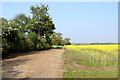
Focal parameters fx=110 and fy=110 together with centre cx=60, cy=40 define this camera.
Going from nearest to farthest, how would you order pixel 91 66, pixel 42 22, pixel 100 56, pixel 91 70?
pixel 91 70 → pixel 91 66 → pixel 100 56 → pixel 42 22

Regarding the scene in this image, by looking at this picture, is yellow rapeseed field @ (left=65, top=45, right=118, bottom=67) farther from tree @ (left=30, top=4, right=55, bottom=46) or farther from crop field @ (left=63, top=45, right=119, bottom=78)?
tree @ (left=30, top=4, right=55, bottom=46)

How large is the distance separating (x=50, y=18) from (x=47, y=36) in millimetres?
3630

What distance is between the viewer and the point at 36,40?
17109 millimetres

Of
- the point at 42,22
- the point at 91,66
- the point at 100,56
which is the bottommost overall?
the point at 91,66

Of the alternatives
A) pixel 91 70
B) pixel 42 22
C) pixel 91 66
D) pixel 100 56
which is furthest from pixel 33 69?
pixel 42 22

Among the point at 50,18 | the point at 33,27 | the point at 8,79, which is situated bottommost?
the point at 8,79

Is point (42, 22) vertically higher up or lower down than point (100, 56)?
higher up

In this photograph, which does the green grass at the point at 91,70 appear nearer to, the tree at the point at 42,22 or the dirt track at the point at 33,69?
the dirt track at the point at 33,69

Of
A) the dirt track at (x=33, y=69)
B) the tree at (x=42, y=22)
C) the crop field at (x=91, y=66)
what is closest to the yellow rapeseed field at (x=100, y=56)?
the crop field at (x=91, y=66)

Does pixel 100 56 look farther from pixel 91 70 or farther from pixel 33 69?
pixel 33 69

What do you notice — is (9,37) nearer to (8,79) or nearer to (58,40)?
(8,79)

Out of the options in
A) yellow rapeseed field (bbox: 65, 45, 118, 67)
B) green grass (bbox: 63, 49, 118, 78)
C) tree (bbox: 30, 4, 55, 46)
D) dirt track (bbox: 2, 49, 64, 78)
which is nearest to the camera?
green grass (bbox: 63, 49, 118, 78)

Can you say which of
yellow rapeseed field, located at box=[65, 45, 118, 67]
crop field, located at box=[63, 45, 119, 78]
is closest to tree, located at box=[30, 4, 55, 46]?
yellow rapeseed field, located at box=[65, 45, 118, 67]

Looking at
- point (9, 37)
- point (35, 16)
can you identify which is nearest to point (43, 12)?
point (35, 16)
